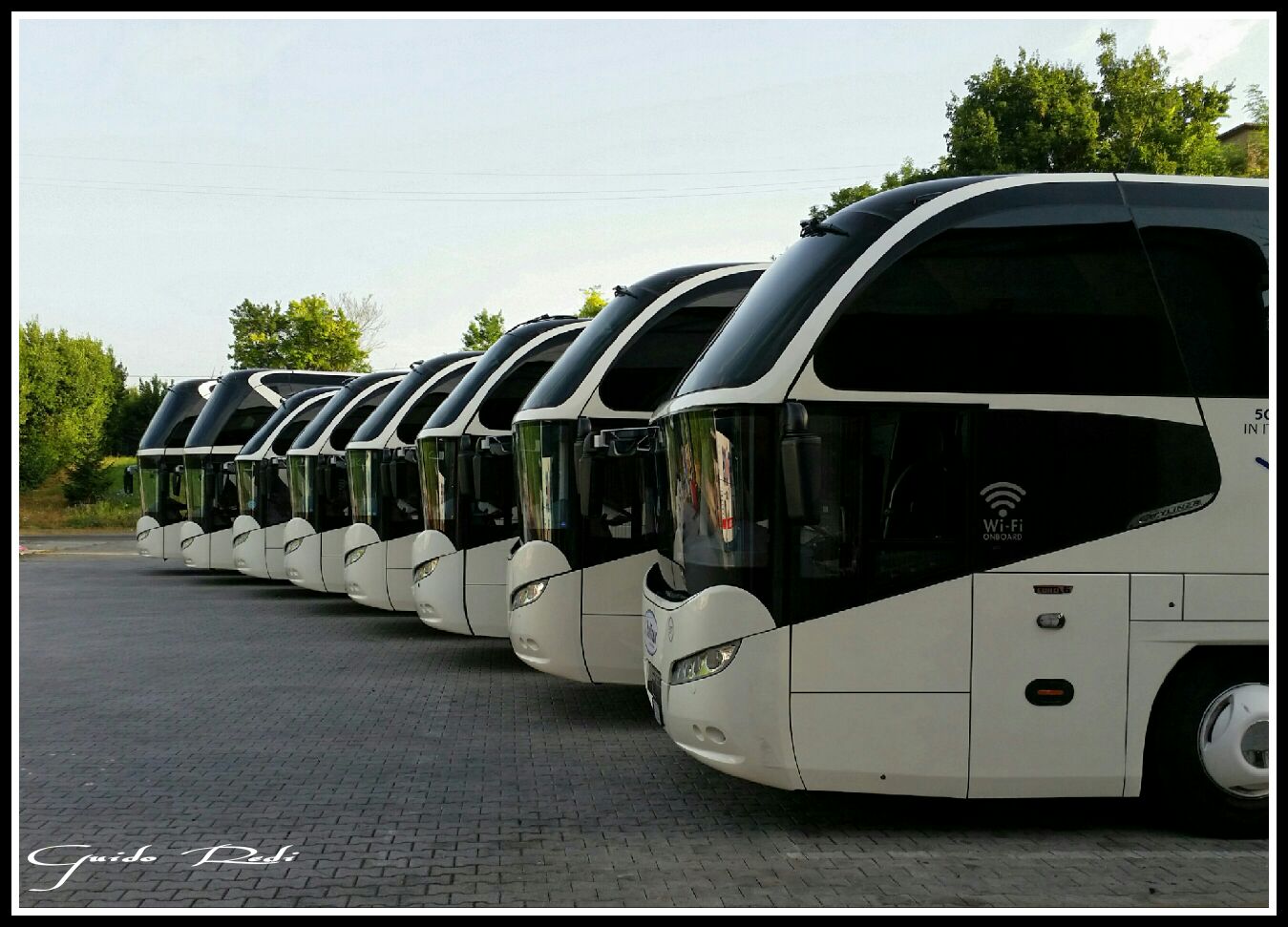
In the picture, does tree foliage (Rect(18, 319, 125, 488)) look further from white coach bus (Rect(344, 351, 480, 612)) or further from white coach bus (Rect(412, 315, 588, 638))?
white coach bus (Rect(412, 315, 588, 638))

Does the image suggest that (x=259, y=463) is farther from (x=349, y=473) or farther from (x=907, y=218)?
(x=907, y=218)

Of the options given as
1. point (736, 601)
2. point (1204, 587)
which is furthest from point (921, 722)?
point (1204, 587)

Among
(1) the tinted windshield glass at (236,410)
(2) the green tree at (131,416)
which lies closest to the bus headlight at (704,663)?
(1) the tinted windshield glass at (236,410)

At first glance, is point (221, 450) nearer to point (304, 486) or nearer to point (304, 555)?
point (304, 486)

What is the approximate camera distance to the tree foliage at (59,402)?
191 ft

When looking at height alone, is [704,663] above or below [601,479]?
below

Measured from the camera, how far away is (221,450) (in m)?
26.5

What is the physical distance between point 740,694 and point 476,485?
6655 mm

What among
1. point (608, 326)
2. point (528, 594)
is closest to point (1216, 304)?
point (608, 326)

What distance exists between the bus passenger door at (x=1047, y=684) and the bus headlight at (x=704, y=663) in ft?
3.95

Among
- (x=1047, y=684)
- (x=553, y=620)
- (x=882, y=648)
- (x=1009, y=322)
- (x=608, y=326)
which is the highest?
(x=608, y=326)

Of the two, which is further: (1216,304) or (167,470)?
(167,470)

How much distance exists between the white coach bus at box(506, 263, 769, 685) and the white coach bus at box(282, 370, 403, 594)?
8.52m

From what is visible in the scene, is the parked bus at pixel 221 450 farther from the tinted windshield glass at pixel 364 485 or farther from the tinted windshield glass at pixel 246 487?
the tinted windshield glass at pixel 364 485
